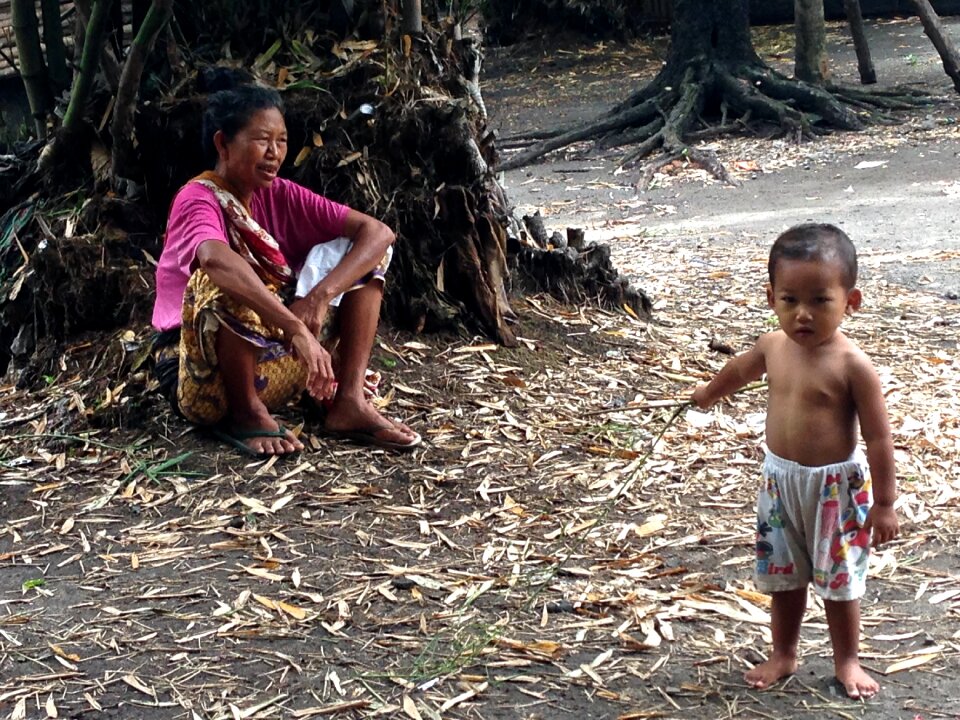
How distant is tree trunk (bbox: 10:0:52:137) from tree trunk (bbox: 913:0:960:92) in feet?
27.7

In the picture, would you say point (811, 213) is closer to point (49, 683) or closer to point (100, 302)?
point (100, 302)

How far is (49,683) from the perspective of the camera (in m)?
2.93

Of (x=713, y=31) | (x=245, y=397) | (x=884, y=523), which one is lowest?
(x=245, y=397)

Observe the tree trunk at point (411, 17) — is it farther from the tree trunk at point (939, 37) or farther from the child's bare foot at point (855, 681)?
the tree trunk at point (939, 37)

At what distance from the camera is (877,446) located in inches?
104

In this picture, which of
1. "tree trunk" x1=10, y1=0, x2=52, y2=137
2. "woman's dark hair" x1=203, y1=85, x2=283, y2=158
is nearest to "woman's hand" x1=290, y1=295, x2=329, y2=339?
"woman's dark hair" x1=203, y1=85, x2=283, y2=158

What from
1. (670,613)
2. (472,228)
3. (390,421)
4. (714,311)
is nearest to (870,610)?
(670,613)

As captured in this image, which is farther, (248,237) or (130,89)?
(130,89)

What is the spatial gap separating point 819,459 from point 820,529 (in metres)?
0.15

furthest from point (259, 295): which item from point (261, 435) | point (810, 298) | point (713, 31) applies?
point (713, 31)

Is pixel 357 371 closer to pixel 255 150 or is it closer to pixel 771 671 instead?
pixel 255 150

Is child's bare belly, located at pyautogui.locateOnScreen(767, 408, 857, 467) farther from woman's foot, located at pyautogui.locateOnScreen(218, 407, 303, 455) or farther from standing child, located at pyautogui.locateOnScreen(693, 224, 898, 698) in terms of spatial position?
woman's foot, located at pyautogui.locateOnScreen(218, 407, 303, 455)

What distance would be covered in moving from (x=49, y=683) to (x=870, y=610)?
2.07m

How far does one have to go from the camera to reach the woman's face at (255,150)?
397cm
